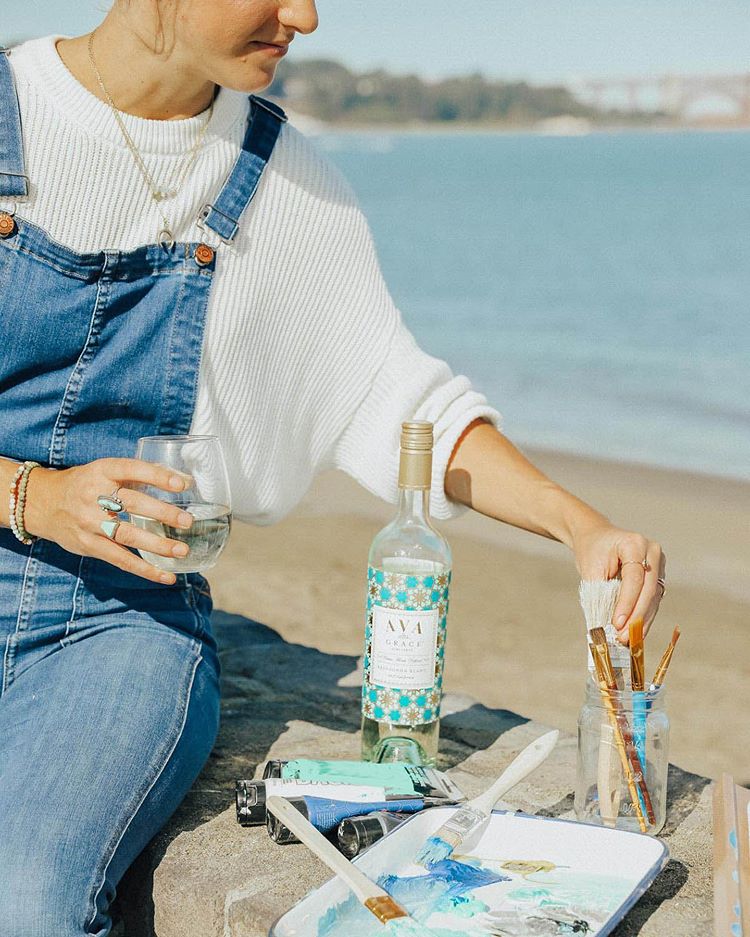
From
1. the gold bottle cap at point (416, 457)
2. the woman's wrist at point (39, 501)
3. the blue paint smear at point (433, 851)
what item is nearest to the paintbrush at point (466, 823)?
the blue paint smear at point (433, 851)

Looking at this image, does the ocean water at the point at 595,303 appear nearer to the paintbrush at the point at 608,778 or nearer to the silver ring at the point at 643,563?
the silver ring at the point at 643,563

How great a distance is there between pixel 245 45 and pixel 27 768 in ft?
4.23

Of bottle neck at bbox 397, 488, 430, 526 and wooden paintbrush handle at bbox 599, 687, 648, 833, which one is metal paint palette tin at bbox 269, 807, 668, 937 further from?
bottle neck at bbox 397, 488, 430, 526

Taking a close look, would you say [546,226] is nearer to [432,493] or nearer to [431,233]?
[431,233]

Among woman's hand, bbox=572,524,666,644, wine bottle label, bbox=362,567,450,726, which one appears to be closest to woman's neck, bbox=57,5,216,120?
wine bottle label, bbox=362,567,450,726

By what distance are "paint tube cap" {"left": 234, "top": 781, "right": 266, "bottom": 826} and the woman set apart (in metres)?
0.11

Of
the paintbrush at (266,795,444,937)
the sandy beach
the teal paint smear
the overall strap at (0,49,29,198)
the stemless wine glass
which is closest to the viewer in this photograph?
the paintbrush at (266,795,444,937)

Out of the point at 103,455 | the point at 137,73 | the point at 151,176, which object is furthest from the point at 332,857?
the point at 137,73

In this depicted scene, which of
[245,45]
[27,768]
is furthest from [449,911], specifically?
[245,45]

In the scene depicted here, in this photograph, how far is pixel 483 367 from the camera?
13094 millimetres

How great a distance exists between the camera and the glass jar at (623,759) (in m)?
1.98

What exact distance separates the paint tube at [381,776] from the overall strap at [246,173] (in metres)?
1.03

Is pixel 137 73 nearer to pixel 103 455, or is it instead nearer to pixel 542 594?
pixel 103 455

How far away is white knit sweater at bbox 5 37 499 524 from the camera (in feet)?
7.69
